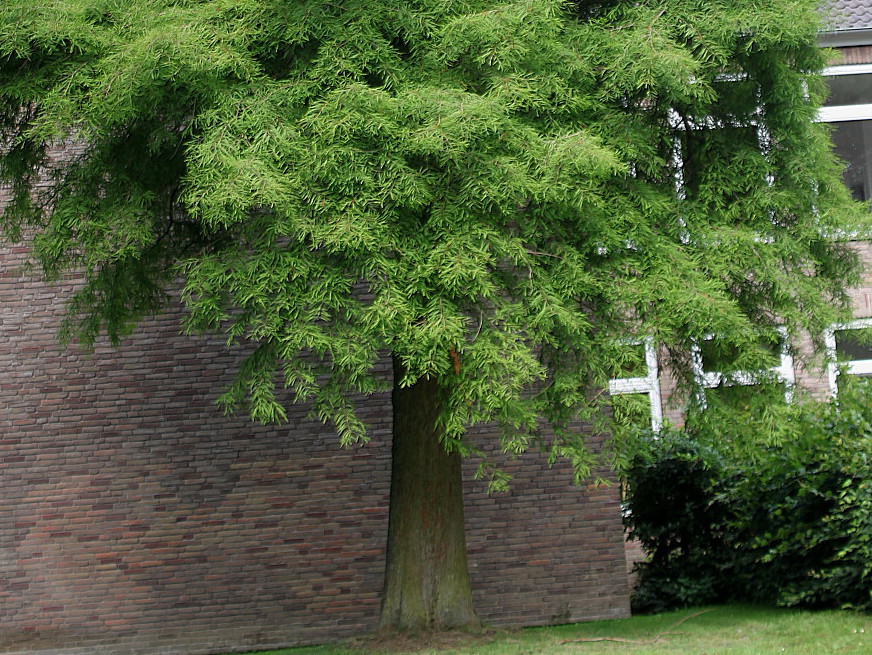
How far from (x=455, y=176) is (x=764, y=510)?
5.26 m

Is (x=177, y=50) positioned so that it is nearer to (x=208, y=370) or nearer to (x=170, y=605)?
(x=208, y=370)

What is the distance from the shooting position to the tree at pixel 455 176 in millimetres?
6164

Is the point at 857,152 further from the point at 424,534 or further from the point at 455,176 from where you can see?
the point at 455,176

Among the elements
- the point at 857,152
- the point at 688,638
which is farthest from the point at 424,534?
the point at 857,152

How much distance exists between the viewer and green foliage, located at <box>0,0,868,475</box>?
6164mm

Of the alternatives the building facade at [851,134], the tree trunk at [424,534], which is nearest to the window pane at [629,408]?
the tree trunk at [424,534]

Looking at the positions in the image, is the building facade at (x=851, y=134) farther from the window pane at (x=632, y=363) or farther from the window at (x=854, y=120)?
the window pane at (x=632, y=363)

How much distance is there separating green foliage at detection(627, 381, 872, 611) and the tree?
1.39 meters

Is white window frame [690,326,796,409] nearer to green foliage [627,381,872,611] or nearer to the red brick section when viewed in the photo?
green foliage [627,381,872,611]

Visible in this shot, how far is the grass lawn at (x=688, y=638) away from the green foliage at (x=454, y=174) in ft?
6.55

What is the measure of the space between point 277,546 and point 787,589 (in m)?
5.20

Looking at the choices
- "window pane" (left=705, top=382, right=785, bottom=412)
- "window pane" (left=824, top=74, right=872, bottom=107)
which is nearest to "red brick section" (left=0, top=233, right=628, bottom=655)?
"window pane" (left=705, top=382, right=785, bottom=412)

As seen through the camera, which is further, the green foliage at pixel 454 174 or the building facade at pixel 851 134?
the building facade at pixel 851 134

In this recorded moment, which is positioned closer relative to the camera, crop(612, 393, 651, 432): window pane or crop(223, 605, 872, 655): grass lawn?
crop(612, 393, 651, 432): window pane
